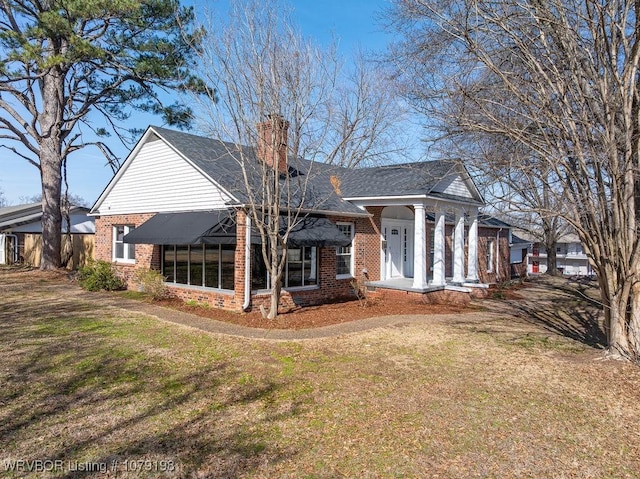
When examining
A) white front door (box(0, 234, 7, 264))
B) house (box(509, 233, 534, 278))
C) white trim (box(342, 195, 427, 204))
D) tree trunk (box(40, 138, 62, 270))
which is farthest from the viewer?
white front door (box(0, 234, 7, 264))

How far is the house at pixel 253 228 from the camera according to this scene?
489 inches

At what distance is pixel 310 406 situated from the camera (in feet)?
18.5

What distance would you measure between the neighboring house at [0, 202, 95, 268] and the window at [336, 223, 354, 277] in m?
16.7

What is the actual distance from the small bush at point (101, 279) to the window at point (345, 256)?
855cm

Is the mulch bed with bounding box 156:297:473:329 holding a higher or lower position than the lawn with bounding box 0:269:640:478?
higher

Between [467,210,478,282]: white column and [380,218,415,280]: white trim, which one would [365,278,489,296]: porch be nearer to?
[380,218,415,280]: white trim

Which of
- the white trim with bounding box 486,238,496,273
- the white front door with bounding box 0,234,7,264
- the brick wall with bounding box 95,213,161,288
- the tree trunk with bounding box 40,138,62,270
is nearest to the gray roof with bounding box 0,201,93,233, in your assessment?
the white front door with bounding box 0,234,7,264

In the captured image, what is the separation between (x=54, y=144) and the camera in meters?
21.6

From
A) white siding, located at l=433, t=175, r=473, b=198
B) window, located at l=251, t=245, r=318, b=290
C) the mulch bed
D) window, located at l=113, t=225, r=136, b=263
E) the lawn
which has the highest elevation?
white siding, located at l=433, t=175, r=473, b=198

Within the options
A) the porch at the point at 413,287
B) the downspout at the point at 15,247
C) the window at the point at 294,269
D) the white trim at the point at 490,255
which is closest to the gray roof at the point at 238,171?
the window at the point at 294,269

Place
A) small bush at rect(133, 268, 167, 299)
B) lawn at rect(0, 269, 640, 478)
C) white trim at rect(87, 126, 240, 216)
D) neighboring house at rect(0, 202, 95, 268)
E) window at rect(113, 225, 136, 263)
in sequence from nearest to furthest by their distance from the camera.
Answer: lawn at rect(0, 269, 640, 478)
white trim at rect(87, 126, 240, 216)
small bush at rect(133, 268, 167, 299)
window at rect(113, 225, 136, 263)
neighboring house at rect(0, 202, 95, 268)

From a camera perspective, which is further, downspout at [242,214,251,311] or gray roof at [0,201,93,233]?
gray roof at [0,201,93,233]

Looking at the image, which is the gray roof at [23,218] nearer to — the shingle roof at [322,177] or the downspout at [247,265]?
the shingle roof at [322,177]

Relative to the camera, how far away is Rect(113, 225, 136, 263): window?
55.7 ft
